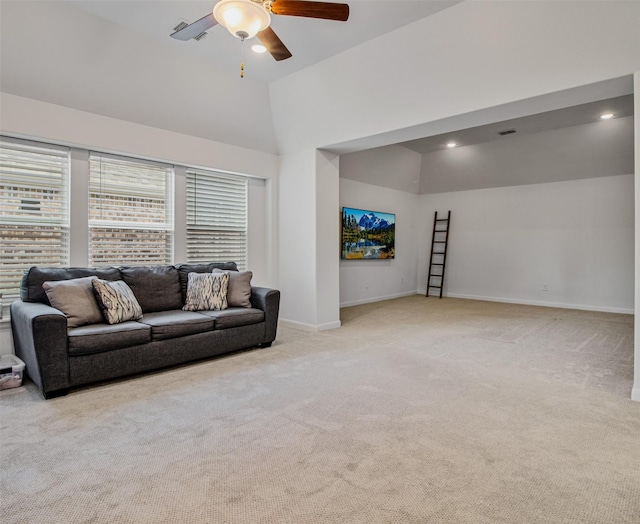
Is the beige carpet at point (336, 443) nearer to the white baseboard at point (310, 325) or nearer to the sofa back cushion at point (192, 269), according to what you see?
the sofa back cushion at point (192, 269)

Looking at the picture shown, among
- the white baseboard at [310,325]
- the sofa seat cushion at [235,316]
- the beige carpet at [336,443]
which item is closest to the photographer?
the beige carpet at [336,443]

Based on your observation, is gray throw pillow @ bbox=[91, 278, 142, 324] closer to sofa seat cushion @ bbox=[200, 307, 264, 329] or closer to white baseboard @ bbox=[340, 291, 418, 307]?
sofa seat cushion @ bbox=[200, 307, 264, 329]

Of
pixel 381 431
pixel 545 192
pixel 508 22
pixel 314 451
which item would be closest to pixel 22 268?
pixel 314 451

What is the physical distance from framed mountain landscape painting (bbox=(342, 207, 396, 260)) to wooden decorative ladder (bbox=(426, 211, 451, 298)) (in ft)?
4.10

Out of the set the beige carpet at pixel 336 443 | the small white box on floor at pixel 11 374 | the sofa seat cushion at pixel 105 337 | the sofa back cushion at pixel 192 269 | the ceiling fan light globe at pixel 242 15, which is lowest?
the beige carpet at pixel 336 443

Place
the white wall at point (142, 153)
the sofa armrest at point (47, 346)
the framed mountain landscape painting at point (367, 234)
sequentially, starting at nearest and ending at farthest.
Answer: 1. the sofa armrest at point (47, 346)
2. the white wall at point (142, 153)
3. the framed mountain landscape painting at point (367, 234)

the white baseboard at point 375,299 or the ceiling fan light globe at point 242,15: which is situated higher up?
the ceiling fan light globe at point 242,15

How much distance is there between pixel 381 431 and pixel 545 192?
6835mm

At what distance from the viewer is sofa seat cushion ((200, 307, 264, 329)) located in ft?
12.7

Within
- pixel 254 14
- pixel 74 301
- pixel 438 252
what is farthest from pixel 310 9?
pixel 438 252

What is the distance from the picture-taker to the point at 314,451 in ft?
7.19

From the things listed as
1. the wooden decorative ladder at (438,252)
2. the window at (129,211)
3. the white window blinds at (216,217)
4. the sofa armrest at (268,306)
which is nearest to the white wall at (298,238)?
the white window blinds at (216,217)

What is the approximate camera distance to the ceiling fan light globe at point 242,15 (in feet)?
6.88

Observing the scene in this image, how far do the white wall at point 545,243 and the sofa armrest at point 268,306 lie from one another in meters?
5.65
